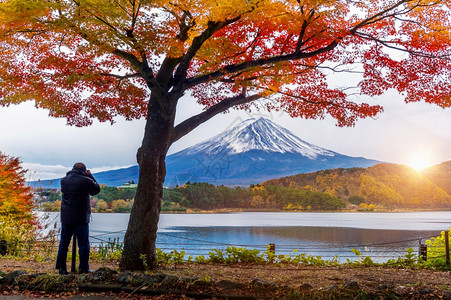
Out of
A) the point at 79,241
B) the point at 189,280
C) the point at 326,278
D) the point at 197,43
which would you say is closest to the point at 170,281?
the point at 189,280

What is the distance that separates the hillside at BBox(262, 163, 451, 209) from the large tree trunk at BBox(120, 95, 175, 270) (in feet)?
170

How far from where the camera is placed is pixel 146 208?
21.9 ft

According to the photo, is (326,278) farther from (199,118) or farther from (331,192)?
(331,192)

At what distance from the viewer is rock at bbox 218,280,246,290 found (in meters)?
5.02

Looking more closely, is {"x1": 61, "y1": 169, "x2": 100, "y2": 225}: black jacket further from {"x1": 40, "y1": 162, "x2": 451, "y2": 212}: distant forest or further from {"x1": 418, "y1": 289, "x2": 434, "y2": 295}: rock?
{"x1": 40, "y1": 162, "x2": 451, "y2": 212}: distant forest

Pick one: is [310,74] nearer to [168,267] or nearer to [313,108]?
[313,108]

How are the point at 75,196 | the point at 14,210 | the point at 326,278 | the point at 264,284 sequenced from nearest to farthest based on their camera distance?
the point at 264,284, the point at 75,196, the point at 326,278, the point at 14,210

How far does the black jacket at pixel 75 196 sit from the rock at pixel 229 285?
225 centimetres

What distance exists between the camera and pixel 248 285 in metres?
5.07

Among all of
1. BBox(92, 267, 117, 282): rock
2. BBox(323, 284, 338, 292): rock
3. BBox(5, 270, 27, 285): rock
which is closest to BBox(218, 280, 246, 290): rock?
BBox(323, 284, 338, 292): rock

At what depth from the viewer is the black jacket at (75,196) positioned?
5.66 m

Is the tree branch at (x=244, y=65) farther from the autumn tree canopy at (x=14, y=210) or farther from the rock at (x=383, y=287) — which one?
the autumn tree canopy at (x=14, y=210)

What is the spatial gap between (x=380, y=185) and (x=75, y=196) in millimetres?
58572

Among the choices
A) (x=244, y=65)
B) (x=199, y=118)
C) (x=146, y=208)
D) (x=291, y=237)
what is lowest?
(x=291, y=237)
